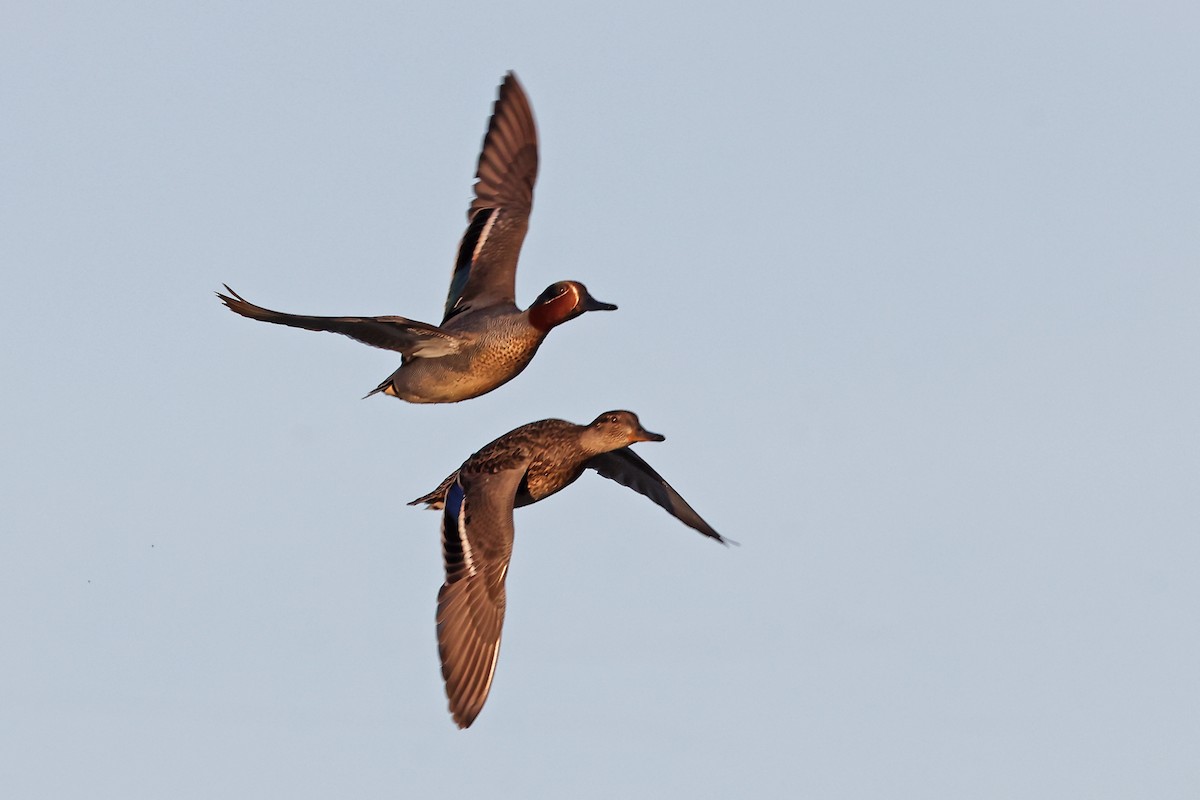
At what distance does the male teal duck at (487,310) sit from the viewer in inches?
551

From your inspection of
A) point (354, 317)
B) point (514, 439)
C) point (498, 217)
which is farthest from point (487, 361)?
point (498, 217)

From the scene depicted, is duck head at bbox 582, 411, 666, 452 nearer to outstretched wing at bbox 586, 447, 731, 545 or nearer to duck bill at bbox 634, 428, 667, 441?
duck bill at bbox 634, 428, 667, 441

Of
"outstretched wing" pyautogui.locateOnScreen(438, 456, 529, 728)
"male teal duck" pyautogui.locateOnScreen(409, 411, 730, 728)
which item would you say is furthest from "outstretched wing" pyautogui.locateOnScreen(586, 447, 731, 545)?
"outstretched wing" pyautogui.locateOnScreen(438, 456, 529, 728)

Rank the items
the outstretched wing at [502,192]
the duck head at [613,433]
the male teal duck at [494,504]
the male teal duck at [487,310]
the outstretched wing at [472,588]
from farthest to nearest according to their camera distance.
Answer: the outstretched wing at [502,192]
the duck head at [613,433]
the male teal duck at [487,310]
the male teal duck at [494,504]
the outstretched wing at [472,588]

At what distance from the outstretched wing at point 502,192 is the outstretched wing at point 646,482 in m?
1.87

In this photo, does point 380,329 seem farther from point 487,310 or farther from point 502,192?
point 502,192

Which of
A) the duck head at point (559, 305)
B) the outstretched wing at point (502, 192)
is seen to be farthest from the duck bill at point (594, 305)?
the outstretched wing at point (502, 192)

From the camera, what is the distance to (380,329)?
1380 centimetres

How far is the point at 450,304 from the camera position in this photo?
16.3 metres

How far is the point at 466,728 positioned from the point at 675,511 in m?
3.87

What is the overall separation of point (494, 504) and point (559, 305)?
6.32 ft

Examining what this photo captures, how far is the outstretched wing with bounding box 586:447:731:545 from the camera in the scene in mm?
15602

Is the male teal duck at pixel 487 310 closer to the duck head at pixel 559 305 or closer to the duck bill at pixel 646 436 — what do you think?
the duck head at pixel 559 305

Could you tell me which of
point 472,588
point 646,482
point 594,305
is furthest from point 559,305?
point 472,588
